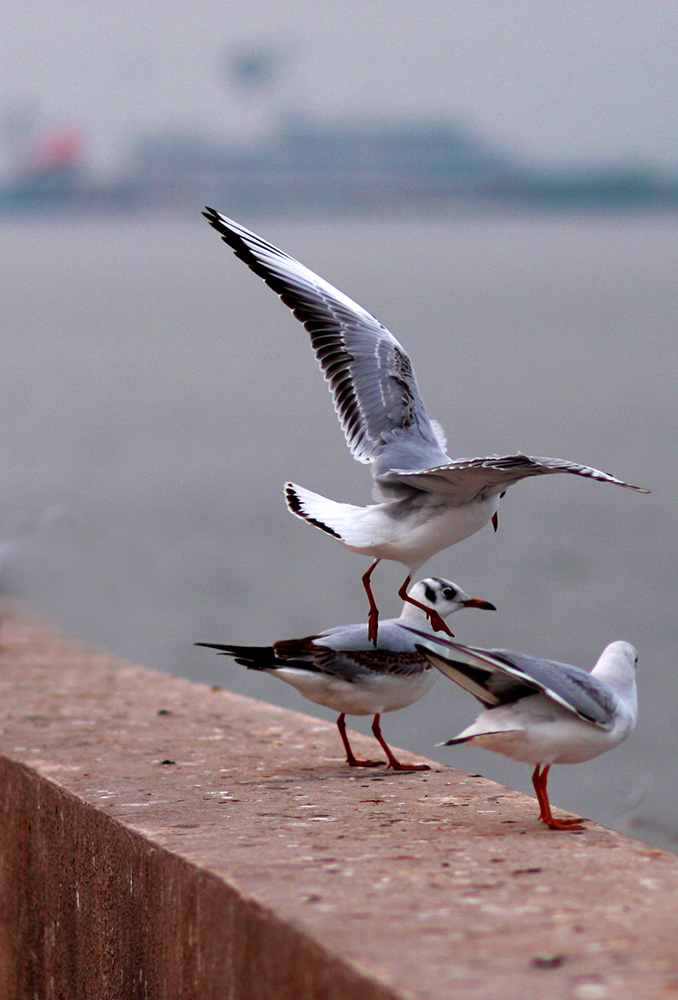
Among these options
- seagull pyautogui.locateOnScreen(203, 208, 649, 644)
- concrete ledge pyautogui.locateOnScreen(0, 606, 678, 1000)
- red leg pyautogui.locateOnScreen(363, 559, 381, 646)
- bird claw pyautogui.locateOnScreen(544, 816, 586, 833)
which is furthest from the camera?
red leg pyautogui.locateOnScreen(363, 559, 381, 646)

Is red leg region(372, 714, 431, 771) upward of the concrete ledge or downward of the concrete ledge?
upward

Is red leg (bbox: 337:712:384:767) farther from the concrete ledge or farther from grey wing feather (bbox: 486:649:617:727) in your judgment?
grey wing feather (bbox: 486:649:617:727)

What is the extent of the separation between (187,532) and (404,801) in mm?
20800

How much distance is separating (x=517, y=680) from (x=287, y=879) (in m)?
0.75

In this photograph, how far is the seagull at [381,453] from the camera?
3.75m

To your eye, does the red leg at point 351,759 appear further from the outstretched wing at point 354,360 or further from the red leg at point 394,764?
the outstretched wing at point 354,360

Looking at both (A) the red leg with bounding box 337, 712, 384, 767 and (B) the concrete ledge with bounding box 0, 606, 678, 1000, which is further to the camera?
(A) the red leg with bounding box 337, 712, 384, 767

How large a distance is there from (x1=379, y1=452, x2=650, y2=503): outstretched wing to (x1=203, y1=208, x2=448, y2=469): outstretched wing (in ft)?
1.05

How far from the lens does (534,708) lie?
3361 millimetres

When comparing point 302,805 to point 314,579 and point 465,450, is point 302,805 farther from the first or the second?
point 465,450

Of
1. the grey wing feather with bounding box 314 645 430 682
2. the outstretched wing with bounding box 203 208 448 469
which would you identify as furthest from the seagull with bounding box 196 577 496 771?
the outstretched wing with bounding box 203 208 448 469

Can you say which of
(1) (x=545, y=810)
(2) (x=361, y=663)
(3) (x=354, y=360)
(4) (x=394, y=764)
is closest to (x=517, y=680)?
(1) (x=545, y=810)

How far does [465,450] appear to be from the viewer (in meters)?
23.4

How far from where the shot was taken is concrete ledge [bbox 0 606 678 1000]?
2498mm
